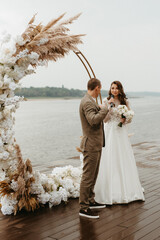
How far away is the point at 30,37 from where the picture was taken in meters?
4.00

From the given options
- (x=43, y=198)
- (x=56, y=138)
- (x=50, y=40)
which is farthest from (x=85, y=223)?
A: (x=56, y=138)

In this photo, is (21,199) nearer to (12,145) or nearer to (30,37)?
(12,145)

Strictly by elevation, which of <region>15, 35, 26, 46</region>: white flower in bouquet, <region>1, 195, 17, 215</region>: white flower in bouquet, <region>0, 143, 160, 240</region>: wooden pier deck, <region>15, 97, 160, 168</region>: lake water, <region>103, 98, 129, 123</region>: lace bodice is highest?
<region>15, 35, 26, 46</region>: white flower in bouquet

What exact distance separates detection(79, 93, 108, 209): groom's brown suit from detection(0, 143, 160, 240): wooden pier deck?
32 cm

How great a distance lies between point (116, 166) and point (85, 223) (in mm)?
1113

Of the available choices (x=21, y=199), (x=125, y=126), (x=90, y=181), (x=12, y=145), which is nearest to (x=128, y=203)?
(x=90, y=181)

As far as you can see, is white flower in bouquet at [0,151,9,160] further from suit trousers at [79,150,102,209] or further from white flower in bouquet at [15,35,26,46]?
white flower in bouquet at [15,35,26,46]

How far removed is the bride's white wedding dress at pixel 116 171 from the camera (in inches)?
178

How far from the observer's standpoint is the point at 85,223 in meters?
3.79

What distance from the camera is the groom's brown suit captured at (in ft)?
12.8

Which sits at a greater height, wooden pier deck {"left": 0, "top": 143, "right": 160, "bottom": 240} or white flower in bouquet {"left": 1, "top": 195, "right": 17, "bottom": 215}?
white flower in bouquet {"left": 1, "top": 195, "right": 17, "bottom": 215}

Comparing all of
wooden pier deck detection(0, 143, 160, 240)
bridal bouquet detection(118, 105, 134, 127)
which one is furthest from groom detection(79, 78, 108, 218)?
bridal bouquet detection(118, 105, 134, 127)

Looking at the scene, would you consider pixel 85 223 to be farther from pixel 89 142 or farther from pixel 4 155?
pixel 4 155

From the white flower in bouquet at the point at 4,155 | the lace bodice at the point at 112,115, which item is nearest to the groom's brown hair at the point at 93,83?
the lace bodice at the point at 112,115
